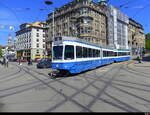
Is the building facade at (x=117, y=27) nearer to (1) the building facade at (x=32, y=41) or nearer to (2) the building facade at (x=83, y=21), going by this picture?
(2) the building facade at (x=83, y=21)

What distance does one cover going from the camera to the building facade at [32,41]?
75.8 meters

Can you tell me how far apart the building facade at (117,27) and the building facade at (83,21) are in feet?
11.0

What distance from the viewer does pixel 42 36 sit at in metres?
81.4

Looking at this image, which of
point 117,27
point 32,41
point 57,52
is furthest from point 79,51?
point 32,41

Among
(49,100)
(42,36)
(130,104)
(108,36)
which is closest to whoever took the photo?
(130,104)

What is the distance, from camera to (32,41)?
76.6 meters

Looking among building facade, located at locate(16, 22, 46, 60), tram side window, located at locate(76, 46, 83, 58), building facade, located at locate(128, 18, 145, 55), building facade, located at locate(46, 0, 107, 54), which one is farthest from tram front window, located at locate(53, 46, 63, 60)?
building facade, located at locate(128, 18, 145, 55)

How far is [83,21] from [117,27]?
1080 inches

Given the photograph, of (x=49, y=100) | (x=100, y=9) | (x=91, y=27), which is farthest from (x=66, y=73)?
(x=100, y=9)

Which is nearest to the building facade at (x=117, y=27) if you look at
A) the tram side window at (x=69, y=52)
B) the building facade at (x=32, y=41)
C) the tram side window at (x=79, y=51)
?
the building facade at (x=32, y=41)

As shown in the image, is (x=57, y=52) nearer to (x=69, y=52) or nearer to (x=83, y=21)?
(x=69, y=52)

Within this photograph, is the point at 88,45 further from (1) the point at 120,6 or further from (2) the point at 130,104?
(2) the point at 130,104

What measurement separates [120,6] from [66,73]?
303 inches

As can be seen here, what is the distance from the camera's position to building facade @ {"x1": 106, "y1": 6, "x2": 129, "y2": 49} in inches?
2533
